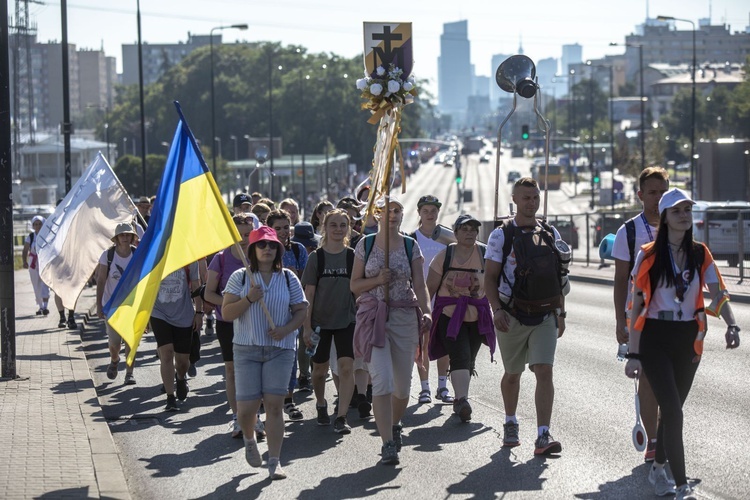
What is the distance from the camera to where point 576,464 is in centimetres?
848

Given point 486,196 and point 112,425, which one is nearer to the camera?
point 112,425

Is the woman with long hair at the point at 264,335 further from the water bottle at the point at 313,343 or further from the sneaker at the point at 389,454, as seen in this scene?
the water bottle at the point at 313,343

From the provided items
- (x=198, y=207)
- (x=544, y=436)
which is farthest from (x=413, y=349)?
(x=198, y=207)

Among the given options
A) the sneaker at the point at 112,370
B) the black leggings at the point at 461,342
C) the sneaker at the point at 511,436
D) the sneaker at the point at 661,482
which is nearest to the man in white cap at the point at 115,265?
the sneaker at the point at 112,370

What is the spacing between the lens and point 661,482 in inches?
296

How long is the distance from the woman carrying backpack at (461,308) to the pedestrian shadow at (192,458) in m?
1.79

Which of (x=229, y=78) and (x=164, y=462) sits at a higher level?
(x=229, y=78)

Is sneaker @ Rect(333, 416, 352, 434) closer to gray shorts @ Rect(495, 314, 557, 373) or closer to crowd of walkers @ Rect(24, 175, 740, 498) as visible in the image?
crowd of walkers @ Rect(24, 175, 740, 498)

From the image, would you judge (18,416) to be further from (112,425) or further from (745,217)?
(745,217)

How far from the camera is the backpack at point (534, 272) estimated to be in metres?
8.72

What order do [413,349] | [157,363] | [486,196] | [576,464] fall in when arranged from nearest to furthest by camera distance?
[576,464], [413,349], [157,363], [486,196]

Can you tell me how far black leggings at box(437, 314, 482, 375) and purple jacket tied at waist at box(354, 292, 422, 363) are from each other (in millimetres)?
1237

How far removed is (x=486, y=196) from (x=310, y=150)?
62.3 feet

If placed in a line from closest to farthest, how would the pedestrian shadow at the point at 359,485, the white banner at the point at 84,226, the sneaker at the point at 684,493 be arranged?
the sneaker at the point at 684,493
the pedestrian shadow at the point at 359,485
the white banner at the point at 84,226
